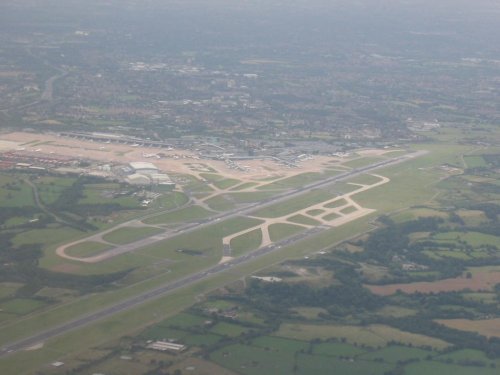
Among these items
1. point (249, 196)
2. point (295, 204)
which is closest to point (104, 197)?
point (249, 196)

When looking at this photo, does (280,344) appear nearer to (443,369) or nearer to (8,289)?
(443,369)

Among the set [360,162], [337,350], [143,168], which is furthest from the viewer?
[360,162]

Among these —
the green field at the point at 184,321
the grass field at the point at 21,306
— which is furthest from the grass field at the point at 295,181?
the grass field at the point at 21,306

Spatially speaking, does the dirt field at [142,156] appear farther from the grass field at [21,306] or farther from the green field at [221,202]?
the grass field at [21,306]

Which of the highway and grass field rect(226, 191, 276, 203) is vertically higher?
grass field rect(226, 191, 276, 203)

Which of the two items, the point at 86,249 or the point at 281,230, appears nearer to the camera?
the point at 86,249

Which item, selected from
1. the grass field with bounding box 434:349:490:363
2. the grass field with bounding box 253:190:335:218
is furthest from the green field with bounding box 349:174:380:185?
the grass field with bounding box 434:349:490:363

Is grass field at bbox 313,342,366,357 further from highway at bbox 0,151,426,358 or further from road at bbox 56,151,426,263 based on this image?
road at bbox 56,151,426,263
